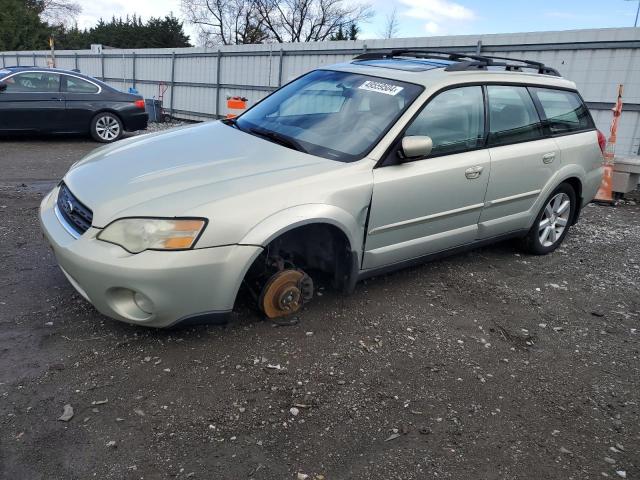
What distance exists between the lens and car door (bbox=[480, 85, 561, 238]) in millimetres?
4203

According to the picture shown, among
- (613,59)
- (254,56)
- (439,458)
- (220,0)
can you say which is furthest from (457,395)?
(220,0)

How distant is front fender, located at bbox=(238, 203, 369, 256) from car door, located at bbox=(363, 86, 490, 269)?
0.40 ft

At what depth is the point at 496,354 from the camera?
10.9 ft

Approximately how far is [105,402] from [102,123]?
9495 millimetres

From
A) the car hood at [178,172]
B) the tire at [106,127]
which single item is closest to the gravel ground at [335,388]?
the car hood at [178,172]

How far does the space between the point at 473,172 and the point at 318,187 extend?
1431mm

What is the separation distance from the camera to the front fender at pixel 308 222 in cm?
292

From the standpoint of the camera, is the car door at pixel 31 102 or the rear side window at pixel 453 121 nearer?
the rear side window at pixel 453 121

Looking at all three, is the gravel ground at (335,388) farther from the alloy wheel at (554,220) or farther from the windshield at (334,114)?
the windshield at (334,114)

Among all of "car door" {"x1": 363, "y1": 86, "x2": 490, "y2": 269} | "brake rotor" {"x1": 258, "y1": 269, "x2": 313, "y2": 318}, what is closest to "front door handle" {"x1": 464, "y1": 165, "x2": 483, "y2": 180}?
"car door" {"x1": 363, "y1": 86, "x2": 490, "y2": 269}

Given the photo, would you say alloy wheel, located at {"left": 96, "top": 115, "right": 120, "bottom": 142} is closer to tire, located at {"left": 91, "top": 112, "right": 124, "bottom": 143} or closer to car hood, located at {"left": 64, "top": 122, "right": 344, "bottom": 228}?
tire, located at {"left": 91, "top": 112, "right": 124, "bottom": 143}

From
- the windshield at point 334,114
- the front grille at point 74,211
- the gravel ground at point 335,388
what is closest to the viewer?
the gravel ground at point 335,388

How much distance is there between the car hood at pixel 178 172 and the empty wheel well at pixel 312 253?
0.41m

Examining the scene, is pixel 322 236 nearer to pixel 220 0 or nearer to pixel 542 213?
pixel 542 213
